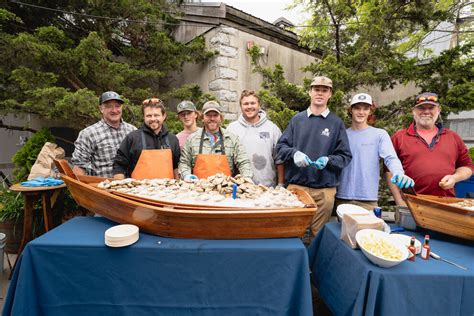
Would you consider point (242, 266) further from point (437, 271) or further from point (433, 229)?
point (433, 229)

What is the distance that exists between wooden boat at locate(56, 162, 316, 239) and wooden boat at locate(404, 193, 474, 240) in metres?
0.90

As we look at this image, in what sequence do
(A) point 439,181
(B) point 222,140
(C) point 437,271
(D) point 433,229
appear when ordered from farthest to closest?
(B) point 222,140, (A) point 439,181, (D) point 433,229, (C) point 437,271

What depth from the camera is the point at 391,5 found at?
13.0ft

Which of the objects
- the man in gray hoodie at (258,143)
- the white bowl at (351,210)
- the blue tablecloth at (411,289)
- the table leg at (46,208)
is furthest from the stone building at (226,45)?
the blue tablecloth at (411,289)

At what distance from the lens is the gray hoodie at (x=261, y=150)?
2.91 metres

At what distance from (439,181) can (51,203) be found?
15.5 feet

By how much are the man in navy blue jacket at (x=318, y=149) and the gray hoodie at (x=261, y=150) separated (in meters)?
0.20

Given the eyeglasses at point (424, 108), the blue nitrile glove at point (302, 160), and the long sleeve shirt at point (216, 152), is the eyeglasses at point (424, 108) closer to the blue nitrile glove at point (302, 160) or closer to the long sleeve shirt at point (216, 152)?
the blue nitrile glove at point (302, 160)

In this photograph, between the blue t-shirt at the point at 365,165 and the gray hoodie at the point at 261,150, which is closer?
the blue t-shirt at the point at 365,165

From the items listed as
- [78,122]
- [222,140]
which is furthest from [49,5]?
[222,140]

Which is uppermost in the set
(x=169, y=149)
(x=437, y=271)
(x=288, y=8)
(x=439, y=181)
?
(x=288, y=8)

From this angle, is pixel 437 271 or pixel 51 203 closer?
pixel 437 271

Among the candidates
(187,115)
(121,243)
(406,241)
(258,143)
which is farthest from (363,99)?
(121,243)

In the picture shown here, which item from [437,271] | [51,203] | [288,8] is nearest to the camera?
[437,271]
